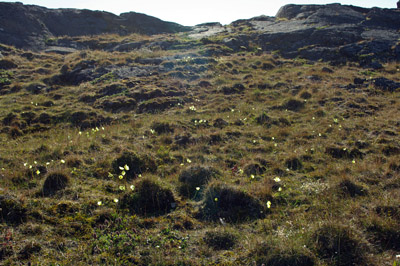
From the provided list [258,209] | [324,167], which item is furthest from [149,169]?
[324,167]

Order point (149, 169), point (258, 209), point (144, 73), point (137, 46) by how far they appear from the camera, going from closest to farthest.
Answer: point (258, 209), point (149, 169), point (144, 73), point (137, 46)

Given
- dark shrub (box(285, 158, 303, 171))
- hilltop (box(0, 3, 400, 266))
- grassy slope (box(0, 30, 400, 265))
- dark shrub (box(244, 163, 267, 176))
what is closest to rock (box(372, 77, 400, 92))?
hilltop (box(0, 3, 400, 266))

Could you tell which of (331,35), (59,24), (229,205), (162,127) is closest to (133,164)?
(229,205)

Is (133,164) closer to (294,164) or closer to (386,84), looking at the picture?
(294,164)

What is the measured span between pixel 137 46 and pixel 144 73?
8435 mm

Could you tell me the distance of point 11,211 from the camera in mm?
4234

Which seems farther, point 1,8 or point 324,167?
point 1,8

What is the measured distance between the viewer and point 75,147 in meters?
7.82

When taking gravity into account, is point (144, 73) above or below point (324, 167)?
above

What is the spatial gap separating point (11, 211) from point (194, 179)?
337 cm

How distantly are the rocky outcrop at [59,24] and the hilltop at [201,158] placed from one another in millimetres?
5243

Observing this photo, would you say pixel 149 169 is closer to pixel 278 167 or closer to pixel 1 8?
pixel 278 167

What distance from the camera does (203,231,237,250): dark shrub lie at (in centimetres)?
419

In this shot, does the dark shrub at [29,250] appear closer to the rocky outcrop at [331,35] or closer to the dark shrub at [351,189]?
the dark shrub at [351,189]
